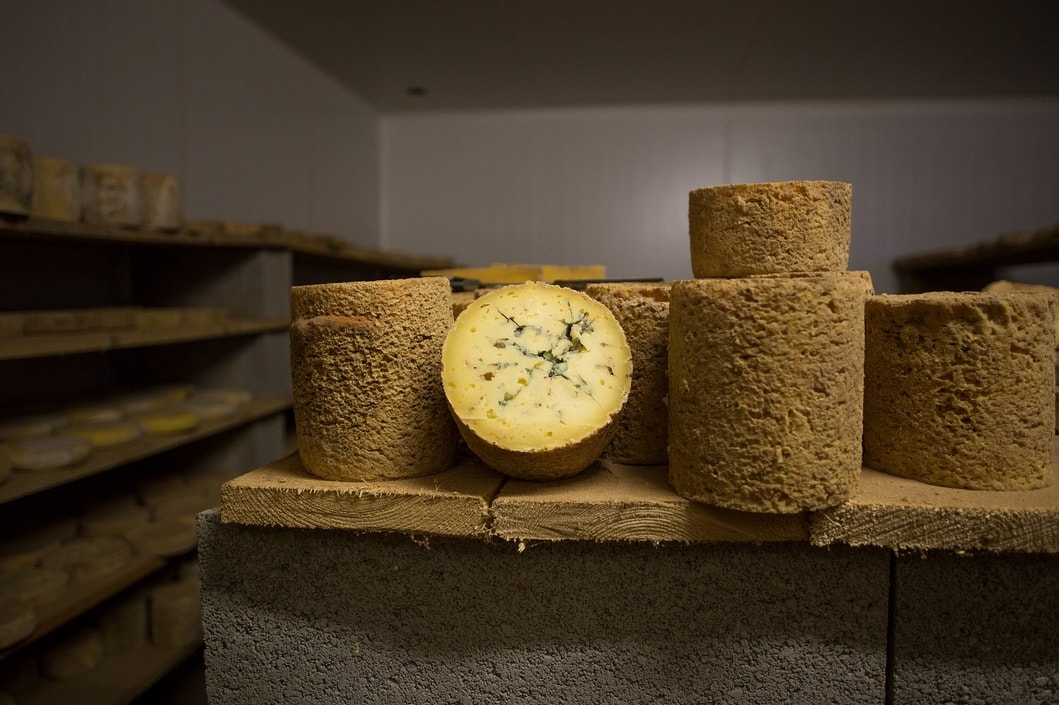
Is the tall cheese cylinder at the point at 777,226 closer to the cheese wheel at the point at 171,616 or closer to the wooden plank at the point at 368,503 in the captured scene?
the wooden plank at the point at 368,503

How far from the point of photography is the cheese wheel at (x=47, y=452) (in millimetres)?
1777

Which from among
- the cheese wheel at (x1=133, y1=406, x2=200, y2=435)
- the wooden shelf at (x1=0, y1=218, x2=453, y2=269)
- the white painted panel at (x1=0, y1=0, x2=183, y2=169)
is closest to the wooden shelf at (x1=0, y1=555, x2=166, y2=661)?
the cheese wheel at (x1=133, y1=406, x2=200, y2=435)

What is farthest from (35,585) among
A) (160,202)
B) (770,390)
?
(770,390)

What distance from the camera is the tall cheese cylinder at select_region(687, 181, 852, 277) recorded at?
111 cm

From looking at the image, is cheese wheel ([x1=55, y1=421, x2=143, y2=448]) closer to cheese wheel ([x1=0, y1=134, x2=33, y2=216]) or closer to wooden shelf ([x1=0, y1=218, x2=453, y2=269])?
wooden shelf ([x1=0, y1=218, x2=453, y2=269])

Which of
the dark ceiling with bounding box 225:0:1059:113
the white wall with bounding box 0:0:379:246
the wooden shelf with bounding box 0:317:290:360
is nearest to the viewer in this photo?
the wooden shelf with bounding box 0:317:290:360

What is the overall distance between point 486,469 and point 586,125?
391 cm

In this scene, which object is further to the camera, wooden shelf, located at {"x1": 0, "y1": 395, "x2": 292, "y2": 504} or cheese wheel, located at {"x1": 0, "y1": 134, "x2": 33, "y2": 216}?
wooden shelf, located at {"x1": 0, "y1": 395, "x2": 292, "y2": 504}

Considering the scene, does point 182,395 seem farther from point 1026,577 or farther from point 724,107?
point 724,107

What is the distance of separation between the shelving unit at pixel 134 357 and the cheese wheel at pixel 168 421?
0.03 m

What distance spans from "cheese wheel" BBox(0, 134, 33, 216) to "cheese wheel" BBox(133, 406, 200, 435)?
0.85 meters

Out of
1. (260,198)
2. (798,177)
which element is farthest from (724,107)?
(260,198)

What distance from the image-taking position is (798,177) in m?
4.51

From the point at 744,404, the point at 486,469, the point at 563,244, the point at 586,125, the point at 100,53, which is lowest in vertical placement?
the point at 486,469
